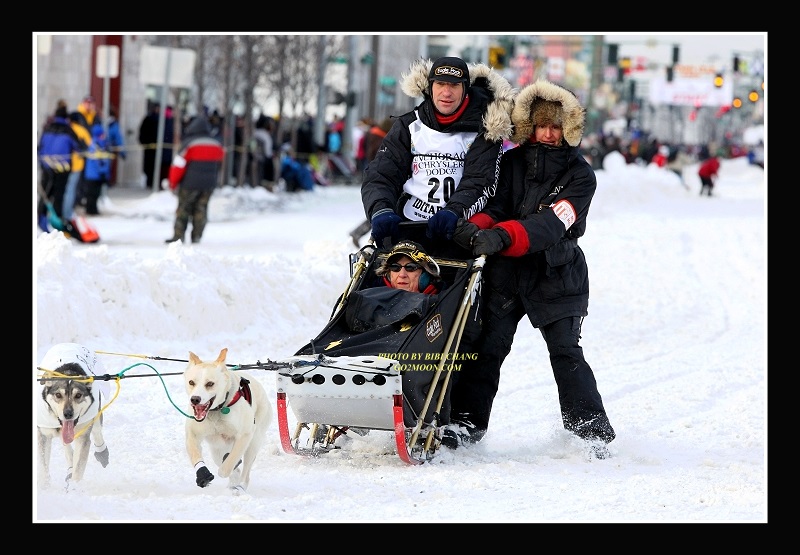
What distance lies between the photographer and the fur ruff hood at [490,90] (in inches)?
251

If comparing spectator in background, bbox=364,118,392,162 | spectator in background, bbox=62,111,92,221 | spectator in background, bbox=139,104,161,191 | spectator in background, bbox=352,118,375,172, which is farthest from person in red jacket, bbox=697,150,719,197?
spectator in background, bbox=62,111,92,221

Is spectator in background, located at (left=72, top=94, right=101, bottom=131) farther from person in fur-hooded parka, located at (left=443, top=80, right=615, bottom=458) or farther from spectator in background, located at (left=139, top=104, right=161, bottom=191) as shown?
person in fur-hooded parka, located at (left=443, top=80, right=615, bottom=458)

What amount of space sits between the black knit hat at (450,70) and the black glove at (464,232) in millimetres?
701

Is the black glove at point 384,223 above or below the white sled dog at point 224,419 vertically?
above

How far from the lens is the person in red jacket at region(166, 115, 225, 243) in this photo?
16.0 metres

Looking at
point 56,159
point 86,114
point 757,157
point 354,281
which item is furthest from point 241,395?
point 757,157

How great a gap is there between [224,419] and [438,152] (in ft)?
6.08

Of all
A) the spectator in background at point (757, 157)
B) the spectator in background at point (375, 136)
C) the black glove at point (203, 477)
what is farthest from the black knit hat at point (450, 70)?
the spectator in background at point (757, 157)

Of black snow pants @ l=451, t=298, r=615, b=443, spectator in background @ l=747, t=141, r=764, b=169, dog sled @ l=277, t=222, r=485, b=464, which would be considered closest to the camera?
dog sled @ l=277, t=222, r=485, b=464

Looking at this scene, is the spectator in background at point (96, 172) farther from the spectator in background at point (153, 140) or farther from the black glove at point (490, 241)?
the black glove at point (490, 241)

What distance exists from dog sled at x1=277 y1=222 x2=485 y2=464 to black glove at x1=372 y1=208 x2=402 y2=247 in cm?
11

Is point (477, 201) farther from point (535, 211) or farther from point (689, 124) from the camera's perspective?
point (689, 124)

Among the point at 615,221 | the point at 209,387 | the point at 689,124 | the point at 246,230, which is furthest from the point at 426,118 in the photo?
the point at 689,124

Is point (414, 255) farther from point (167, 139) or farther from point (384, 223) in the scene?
point (167, 139)
